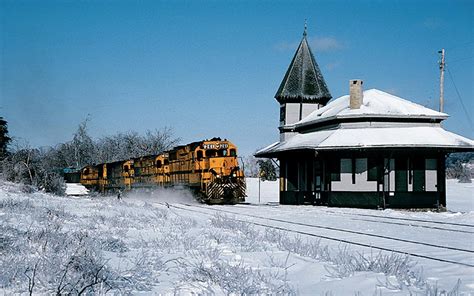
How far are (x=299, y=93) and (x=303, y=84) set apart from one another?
0.74 m

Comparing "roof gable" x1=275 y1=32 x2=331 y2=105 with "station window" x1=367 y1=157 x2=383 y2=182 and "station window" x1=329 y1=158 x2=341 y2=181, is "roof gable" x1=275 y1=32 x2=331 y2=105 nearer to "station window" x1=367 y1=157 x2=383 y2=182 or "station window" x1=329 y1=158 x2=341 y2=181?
"station window" x1=329 y1=158 x2=341 y2=181

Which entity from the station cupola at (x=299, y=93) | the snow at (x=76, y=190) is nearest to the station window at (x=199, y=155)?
the station cupola at (x=299, y=93)

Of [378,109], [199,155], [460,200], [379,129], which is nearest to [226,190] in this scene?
[199,155]

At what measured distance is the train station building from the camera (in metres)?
24.6

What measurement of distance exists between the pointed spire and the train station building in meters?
4.31

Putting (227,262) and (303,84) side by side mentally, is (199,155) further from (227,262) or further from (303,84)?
(227,262)

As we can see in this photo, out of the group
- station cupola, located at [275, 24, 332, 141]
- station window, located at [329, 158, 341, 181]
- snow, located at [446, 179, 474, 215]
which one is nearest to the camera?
station window, located at [329, 158, 341, 181]

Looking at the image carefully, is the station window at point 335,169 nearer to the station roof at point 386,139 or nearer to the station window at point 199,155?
the station roof at point 386,139

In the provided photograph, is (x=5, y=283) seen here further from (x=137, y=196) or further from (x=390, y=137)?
(x=137, y=196)

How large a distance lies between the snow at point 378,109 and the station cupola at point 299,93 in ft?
→ 7.92

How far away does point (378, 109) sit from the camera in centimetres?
2722

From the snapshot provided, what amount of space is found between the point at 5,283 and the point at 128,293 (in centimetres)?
142

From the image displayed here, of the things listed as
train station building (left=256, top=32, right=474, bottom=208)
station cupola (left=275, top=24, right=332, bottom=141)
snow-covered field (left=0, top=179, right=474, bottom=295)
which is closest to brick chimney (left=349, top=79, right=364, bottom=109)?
train station building (left=256, top=32, right=474, bottom=208)

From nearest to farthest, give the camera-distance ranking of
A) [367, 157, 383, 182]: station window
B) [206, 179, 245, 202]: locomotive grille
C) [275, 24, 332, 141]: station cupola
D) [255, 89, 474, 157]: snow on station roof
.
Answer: [255, 89, 474, 157]: snow on station roof, [367, 157, 383, 182]: station window, [206, 179, 245, 202]: locomotive grille, [275, 24, 332, 141]: station cupola
